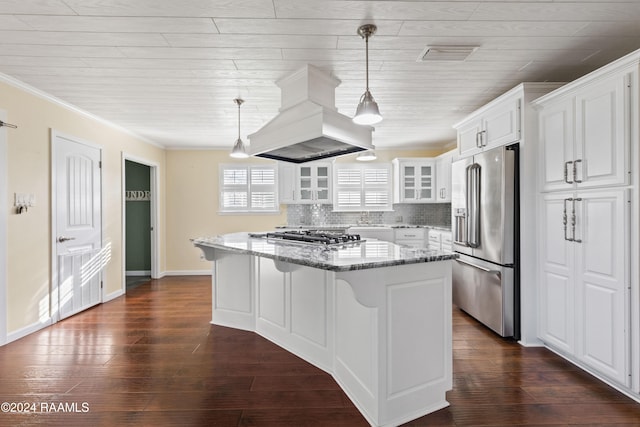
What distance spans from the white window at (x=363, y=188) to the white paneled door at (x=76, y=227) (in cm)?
369

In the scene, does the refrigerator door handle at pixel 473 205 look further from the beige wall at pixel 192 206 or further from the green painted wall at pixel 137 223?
the green painted wall at pixel 137 223

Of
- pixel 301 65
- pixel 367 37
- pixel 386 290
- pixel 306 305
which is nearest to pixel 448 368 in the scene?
pixel 386 290

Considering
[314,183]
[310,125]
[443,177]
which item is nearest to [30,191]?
[310,125]

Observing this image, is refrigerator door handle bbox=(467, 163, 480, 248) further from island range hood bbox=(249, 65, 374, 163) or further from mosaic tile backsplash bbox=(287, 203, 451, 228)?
mosaic tile backsplash bbox=(287, 203, 451, 228)

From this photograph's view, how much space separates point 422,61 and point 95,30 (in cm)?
239

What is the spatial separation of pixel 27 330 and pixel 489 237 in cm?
455

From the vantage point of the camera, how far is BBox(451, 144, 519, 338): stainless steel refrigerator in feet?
9.39

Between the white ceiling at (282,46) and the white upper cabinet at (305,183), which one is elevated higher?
the white ceiling at (282,46)

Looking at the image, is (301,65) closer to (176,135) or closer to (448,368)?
→ (448,368)

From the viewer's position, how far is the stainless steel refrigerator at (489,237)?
2.86 metres

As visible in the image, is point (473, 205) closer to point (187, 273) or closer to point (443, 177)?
point (443, 177)

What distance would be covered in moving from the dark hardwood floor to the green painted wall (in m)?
2.82

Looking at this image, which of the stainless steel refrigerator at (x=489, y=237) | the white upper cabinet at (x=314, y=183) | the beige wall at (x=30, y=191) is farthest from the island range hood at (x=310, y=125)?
the white upper cabinet at (x=314, y=183)

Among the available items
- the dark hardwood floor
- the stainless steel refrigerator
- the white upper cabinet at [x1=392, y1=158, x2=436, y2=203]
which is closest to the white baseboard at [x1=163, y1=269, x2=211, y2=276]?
→ the dark hardwood floor
